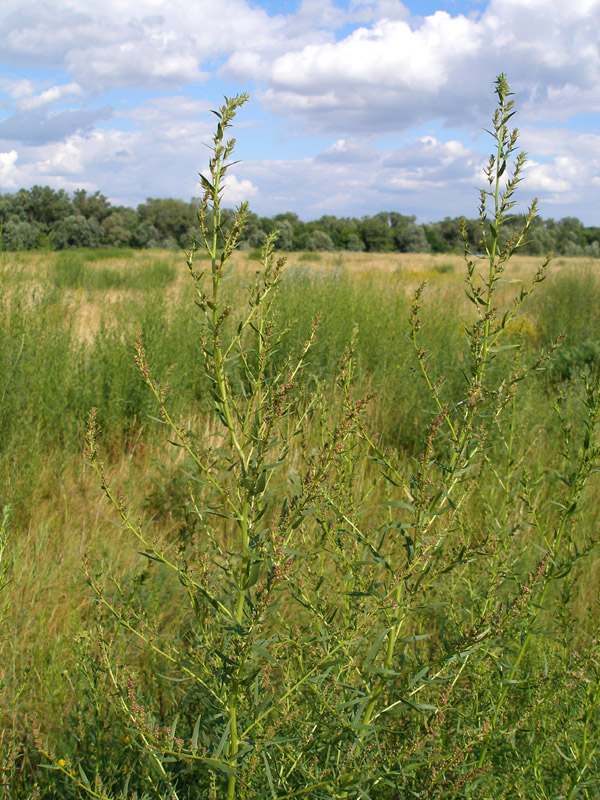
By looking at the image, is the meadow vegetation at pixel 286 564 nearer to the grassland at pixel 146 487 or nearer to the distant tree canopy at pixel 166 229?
the grassland at pixel 146 487

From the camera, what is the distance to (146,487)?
372 centimetres

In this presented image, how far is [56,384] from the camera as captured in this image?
4.22 meters

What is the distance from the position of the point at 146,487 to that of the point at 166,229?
35581 millimetres

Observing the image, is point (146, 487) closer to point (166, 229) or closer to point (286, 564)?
point (286, 564)

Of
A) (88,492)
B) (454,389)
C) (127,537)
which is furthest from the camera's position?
(454,389)

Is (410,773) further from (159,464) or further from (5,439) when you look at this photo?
(5,439)

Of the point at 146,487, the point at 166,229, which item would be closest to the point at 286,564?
the point at 146,487

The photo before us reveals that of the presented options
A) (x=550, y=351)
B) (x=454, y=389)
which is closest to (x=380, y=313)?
(x=454, y=389)

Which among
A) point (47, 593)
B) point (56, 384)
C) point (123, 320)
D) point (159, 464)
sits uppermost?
point (123, 320)

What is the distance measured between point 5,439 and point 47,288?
2.65 m

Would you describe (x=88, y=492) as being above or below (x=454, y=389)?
below

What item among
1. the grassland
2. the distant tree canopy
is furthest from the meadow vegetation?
the distant tree canopy

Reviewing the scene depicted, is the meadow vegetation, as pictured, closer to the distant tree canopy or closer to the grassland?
the grassland

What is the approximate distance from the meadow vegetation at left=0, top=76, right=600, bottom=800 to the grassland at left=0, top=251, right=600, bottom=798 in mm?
22
